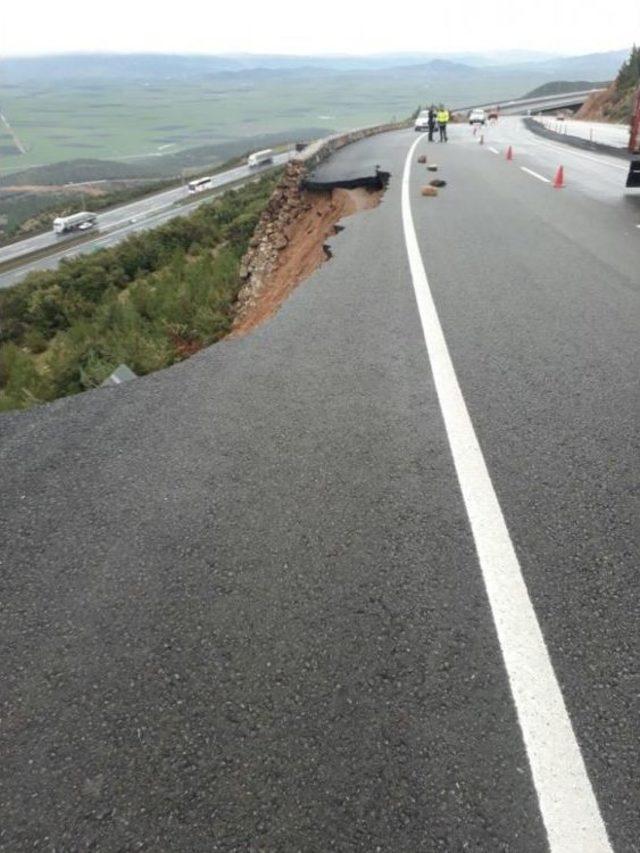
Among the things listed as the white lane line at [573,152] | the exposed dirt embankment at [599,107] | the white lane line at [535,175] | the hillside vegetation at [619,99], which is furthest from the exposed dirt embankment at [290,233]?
the exposed dirt embankment at [599,107]

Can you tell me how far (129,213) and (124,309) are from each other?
207 ft

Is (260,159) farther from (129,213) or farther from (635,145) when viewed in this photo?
(635,145)

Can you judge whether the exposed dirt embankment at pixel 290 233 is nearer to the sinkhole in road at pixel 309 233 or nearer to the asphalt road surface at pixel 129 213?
the sinkhole in road at pixel 309 233

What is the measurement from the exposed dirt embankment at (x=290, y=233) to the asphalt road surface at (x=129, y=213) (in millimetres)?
37928

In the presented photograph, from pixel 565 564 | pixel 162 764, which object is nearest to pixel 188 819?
pixel 162 764

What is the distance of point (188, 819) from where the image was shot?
1.68 m

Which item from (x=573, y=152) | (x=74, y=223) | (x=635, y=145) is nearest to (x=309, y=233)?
(x=635, y=145)

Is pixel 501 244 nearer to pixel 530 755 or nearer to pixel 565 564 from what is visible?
pixel 565 564

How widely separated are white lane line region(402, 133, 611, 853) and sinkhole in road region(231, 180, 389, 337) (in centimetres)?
582

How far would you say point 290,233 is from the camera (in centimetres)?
1373

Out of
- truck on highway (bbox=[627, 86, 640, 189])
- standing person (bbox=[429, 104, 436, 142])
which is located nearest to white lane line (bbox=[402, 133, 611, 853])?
truck on highway (bbox=[627, 86, 640, 189])

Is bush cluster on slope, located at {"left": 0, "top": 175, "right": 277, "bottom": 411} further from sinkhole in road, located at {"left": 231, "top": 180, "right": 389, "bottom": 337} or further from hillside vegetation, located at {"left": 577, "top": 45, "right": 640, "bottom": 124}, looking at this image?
hillside vegetation, located at {"left": 577, "top": 45, "right": 640, "bottom": 124}

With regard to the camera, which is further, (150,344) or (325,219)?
(325,219)

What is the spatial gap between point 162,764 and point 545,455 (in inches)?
102
